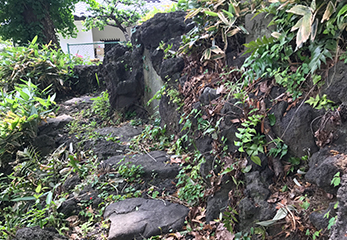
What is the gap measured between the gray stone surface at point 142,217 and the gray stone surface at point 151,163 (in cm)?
45

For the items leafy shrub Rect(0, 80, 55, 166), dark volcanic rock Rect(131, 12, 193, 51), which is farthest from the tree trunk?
dark volcanic rock Rect(131, 12, 193, 51)

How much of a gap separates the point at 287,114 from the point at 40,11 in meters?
8.08

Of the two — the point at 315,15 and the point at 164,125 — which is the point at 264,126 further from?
the point at 164,125

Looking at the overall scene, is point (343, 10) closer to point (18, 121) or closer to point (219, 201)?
point (219, 201)

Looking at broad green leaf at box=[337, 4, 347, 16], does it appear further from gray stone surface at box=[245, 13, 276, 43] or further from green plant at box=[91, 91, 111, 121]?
green plant at box=[91, 91, 111, 121]

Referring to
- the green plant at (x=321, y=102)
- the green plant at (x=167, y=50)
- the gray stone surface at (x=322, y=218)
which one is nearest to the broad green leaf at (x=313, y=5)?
the green plant at (x=321, y=102)

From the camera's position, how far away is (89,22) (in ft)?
28.8

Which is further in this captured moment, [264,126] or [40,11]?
[40,11]

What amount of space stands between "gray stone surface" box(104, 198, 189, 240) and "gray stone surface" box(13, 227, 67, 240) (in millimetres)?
532

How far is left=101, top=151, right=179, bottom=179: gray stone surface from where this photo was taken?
3.34 m

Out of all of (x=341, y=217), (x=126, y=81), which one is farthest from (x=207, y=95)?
(x=126, y=81)

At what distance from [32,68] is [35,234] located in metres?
4.92

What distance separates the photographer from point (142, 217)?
8.86 feet

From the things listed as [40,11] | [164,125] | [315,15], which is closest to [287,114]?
[315,15]
